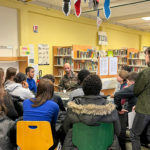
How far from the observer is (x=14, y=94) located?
2.79 meters

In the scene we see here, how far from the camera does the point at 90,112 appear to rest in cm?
162

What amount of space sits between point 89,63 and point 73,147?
4147 millimetres

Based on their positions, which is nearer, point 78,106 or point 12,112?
point 78,106

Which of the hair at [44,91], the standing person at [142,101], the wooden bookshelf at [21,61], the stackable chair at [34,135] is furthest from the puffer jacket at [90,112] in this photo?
the wooden bookshelf at [21,61]

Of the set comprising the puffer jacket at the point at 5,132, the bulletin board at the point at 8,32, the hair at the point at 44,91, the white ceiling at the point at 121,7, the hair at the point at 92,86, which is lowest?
the puffer jacket at the point at 5,132

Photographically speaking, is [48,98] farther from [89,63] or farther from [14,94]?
[89,63]

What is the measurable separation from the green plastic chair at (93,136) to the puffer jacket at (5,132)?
2.72 feet

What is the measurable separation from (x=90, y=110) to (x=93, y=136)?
252 millimetres

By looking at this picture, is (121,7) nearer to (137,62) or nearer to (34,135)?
(137,62)

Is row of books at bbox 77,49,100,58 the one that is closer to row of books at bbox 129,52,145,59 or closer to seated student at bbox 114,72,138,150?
row of books at bbox 129,52,145,59

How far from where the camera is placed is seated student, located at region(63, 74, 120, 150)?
5.32 feet

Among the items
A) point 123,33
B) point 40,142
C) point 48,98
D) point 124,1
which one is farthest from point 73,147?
point 123,33

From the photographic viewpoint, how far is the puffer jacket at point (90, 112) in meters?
1.62

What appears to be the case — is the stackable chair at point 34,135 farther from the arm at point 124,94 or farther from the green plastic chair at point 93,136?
the arm at point 124,94
